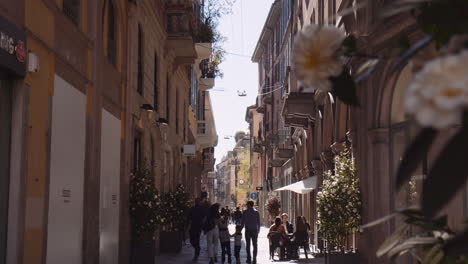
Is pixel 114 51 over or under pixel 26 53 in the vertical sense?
over

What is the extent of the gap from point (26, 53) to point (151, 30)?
1210cm

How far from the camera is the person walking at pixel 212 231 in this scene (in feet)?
61.6

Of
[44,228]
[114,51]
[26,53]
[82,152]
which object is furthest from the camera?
[114,51]

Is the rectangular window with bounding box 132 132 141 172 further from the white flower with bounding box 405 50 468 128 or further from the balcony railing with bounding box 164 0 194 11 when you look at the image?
the white flower with bounding box 405 50 468 128

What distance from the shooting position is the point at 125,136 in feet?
52.3

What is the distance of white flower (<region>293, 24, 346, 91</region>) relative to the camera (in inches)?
63.7

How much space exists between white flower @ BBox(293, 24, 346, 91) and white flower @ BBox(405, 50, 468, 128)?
46cm

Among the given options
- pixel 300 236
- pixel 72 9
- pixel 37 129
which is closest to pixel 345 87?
pixel 37 129

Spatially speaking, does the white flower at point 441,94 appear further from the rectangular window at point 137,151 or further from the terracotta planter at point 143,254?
the rectangular window at point 137,151

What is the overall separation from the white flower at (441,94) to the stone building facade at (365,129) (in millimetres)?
119

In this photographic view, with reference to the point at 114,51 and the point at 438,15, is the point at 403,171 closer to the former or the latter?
the point at 438,15

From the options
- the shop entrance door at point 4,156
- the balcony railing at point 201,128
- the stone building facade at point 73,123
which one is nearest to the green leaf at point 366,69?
the stone building facade at point 73,123

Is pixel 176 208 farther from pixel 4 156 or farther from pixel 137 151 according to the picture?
pixel 4 156

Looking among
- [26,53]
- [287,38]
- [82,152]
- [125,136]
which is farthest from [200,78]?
[26,53]
